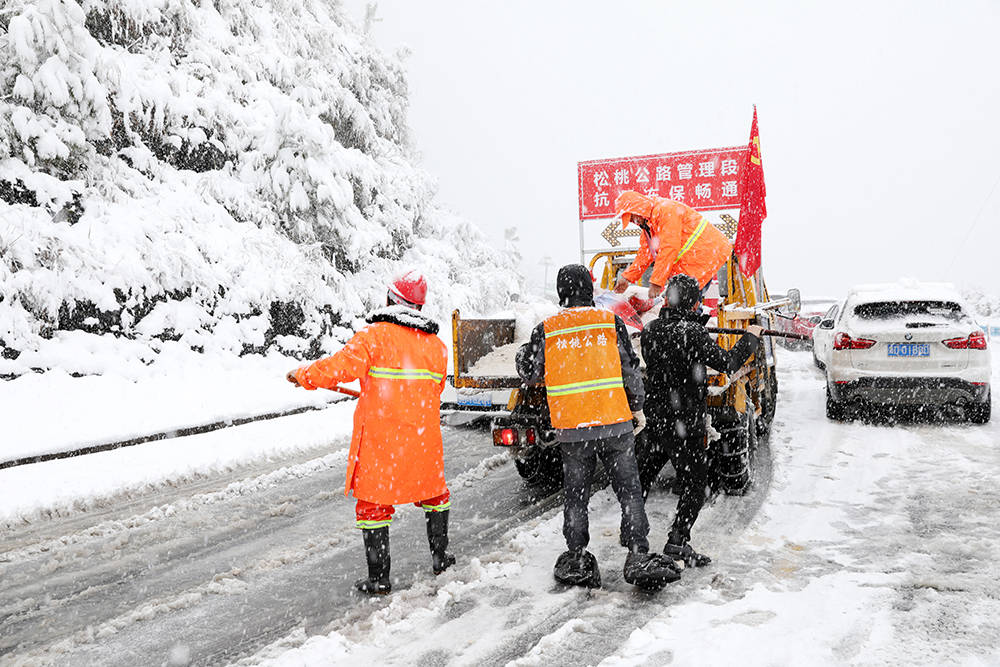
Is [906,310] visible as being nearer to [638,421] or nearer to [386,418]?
[638,421]

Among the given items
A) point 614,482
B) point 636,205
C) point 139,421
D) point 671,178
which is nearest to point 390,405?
point 614,482

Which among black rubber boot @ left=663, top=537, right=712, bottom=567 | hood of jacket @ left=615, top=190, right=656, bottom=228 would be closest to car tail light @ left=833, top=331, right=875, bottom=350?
hood of jacket @ left=615, top=190, right=656, bottom=228

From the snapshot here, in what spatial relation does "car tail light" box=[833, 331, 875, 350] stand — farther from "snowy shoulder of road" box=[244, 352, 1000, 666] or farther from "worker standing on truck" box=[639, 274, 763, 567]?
"worker standing on truck" box=[639, 274, 763, 567]

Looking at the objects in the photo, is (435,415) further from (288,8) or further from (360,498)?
(288,8)

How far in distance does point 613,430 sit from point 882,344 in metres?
6.14

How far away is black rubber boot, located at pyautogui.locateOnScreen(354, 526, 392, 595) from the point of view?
152 inches

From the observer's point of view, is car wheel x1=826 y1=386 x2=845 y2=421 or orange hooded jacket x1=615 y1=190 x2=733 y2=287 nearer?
orange hooded jacket x1=615 y1=190 x2=733 y2=287

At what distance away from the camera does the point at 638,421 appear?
13.0ft

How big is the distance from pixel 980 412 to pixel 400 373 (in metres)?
7.85

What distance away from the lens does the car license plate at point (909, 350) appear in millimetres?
8375

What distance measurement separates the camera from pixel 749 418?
6.04m

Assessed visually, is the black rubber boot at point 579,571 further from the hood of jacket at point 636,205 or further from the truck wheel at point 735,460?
the hood of jacket at point 636,205

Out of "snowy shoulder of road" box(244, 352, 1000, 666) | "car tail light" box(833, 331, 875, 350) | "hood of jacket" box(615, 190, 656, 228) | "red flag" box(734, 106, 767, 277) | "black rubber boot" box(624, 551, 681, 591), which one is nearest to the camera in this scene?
"snowy shoulder of road" box(244, 352, 1000, 666)

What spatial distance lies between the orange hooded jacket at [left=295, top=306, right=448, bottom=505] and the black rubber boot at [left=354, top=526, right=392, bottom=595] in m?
0.22
